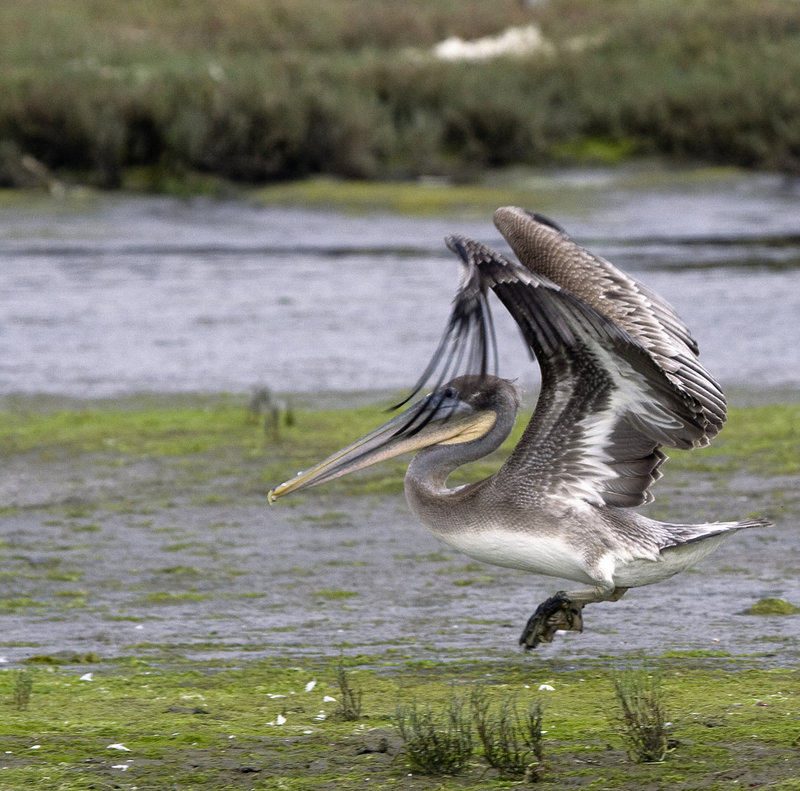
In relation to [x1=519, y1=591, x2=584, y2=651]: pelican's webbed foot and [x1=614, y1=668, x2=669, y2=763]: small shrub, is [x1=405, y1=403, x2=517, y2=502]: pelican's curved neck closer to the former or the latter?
[x1=519, y1=591, x2=584, y2=651]: pelican's webbed foot

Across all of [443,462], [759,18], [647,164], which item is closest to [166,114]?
[647,164]

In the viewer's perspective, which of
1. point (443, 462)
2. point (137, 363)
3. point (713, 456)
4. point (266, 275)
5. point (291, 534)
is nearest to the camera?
point (443, 462)

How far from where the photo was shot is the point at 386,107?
2236cm

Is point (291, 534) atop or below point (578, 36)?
below

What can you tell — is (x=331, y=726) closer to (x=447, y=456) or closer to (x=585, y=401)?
(x=447, y=456)

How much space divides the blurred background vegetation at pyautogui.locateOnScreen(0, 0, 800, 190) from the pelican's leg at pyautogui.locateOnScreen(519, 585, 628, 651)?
15.4m

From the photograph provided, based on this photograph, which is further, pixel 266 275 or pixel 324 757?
pixel 266 275

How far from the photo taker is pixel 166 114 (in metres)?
20.5

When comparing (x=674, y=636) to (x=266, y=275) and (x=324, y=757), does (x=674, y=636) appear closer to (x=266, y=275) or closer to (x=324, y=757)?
(x=324, y=757)

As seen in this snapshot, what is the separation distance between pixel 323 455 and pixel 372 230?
30.3ft

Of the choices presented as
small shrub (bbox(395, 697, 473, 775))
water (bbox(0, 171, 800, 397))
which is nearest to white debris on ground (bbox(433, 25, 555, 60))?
water (bbox(0, 171, 800, 397))

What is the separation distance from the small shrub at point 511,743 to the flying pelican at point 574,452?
0.77 m

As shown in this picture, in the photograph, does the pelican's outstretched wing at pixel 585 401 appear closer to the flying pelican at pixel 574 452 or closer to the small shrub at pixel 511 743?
the flying pelican at pixel 574 452

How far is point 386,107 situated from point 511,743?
18669 millimetres
